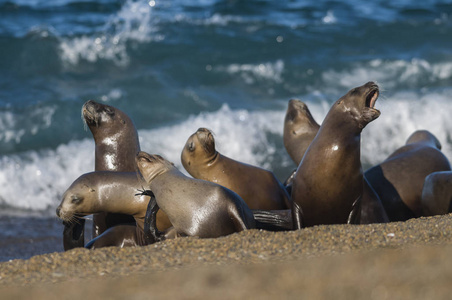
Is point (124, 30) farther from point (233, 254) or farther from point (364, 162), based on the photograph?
point (233, 254)

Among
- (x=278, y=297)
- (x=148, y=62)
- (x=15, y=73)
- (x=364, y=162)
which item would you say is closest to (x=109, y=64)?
(x=148, y=62)

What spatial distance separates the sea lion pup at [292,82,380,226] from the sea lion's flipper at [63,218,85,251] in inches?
75.6

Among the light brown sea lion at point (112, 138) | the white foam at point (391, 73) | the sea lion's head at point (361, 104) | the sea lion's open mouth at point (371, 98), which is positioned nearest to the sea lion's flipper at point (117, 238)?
the light brown sea lion at point (112, 138)

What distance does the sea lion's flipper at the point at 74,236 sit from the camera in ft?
21.6

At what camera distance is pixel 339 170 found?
6520 mm

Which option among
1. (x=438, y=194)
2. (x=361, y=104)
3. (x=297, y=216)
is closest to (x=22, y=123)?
(x=297, y=216)

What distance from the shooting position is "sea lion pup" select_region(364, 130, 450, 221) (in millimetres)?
7496

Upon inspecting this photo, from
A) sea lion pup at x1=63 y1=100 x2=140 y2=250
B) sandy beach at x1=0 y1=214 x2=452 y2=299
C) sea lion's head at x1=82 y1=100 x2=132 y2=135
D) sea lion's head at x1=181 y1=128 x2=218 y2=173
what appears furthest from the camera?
sea lion's head at x1=82 y1=100 x2=132 y2=135

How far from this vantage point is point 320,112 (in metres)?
13.5

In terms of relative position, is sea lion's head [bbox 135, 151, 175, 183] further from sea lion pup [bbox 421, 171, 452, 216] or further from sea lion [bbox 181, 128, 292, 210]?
sea lion pup [bbox 421, 171, 452, 216]

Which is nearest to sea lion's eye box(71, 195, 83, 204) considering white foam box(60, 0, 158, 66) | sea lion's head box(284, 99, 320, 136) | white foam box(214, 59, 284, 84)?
sea lion's head box(284, 99, 320, 136)

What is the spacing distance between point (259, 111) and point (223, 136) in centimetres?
141

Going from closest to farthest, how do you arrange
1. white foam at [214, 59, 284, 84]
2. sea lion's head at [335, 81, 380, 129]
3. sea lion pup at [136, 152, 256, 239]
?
sea lion pup at [136, 152, 256, 239], sea lion's head at [335, 81, 380, 129], white foam at [214, 59, 284, 84]

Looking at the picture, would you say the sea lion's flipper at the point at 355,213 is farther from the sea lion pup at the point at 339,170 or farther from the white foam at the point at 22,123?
the white foam at the point at 22,123
